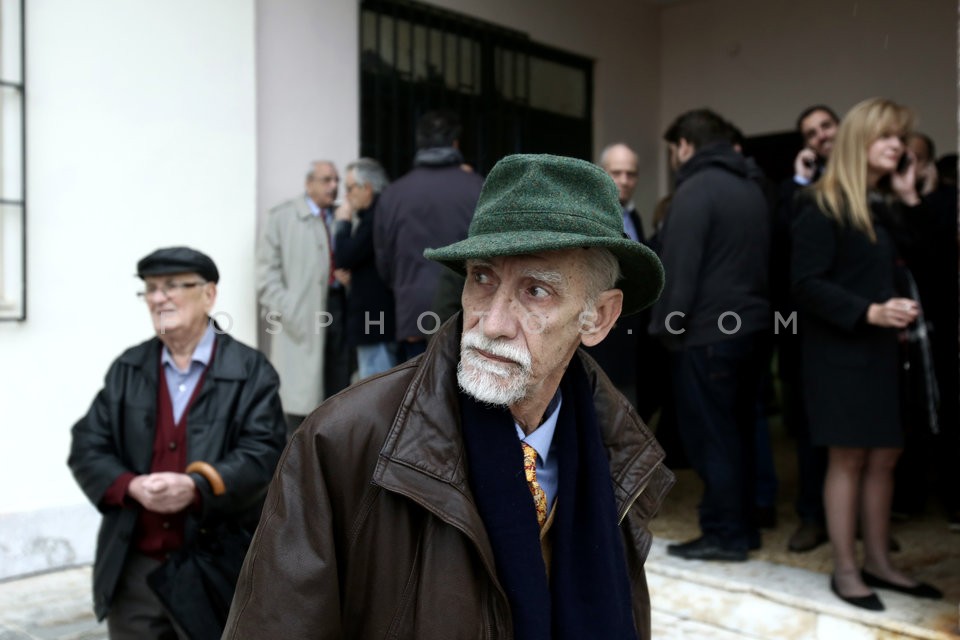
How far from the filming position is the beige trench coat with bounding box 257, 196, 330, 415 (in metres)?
5.35

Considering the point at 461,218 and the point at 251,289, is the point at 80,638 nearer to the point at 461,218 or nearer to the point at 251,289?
the point at 251,289

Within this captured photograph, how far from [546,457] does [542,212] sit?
19.8 inches

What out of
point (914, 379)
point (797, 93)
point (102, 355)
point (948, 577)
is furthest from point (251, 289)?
point (797, 93)

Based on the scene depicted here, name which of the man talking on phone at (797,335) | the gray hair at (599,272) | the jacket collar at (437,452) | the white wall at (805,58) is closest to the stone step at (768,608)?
the man talking on phone at (797,335)

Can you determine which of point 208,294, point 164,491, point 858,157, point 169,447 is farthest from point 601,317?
point 858,157

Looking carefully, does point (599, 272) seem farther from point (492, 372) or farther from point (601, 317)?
point (492, 372)

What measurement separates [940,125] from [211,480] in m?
6.02

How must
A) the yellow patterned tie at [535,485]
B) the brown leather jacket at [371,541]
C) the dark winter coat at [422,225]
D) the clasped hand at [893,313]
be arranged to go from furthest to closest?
the dark winter coat at [422,225]
the clasped hand at [893,313]
the yellow patterned tie at [535,485]
the brown leather jacket at [371,541]

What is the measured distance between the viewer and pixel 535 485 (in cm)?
181

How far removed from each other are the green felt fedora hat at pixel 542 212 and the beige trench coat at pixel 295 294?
3.69m

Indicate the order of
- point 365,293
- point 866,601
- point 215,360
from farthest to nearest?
1. point 365,293
2. point 866,601
3. point 215,360

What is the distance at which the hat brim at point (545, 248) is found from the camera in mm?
1642

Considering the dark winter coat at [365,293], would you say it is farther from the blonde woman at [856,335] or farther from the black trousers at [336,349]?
the blonde woman at [856,335]

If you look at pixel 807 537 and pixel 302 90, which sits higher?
pixel 302 90
